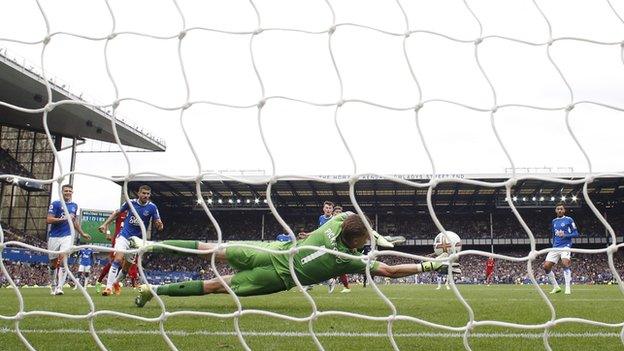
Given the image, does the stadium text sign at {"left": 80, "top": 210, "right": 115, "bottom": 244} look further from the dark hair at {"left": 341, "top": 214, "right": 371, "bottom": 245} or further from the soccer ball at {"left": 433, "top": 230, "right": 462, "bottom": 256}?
the dark hair at {"left": 341, "top": 214, "right": 371, "bottom": 245}

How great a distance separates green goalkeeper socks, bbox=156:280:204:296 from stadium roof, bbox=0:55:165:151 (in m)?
14.0

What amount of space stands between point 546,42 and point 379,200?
3183 cm

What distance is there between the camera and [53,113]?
999 inches

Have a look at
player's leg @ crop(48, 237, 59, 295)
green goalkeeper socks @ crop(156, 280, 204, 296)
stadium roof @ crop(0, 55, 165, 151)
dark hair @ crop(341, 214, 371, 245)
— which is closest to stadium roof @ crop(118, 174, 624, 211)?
stadium roof @ crop(0, 55, 165, 151)

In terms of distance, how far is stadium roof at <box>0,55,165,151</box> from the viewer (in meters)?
21.9

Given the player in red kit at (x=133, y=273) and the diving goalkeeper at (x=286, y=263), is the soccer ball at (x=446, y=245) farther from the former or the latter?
the player in red kit at (x=133, y=273)

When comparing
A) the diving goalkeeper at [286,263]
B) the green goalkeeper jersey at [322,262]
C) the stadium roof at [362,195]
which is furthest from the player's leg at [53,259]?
the stadium roof at [362,195]

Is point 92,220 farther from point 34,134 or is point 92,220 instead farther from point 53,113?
point 53,113

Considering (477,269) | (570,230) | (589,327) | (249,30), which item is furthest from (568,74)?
(477,269)

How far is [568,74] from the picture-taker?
3.05 m

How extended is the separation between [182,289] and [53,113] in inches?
915

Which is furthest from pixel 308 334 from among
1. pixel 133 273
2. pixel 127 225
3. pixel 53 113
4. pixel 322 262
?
pixel 53 113

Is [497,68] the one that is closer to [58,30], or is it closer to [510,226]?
[58,30]

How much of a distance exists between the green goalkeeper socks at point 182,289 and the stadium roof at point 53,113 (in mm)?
13972
